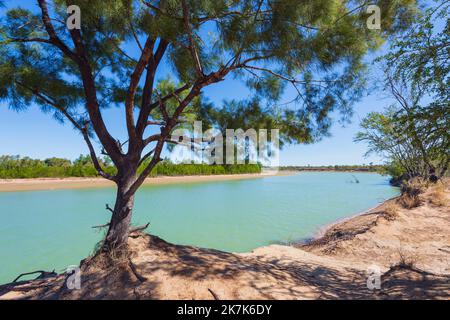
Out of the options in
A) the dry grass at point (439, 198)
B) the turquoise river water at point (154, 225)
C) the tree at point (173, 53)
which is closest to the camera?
the tree at point (173, 53)

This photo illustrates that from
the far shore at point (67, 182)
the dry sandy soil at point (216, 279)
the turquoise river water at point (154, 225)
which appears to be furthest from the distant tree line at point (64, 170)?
the dry sandy soil at point (216, 279)

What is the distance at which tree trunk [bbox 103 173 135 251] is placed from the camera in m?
2.13

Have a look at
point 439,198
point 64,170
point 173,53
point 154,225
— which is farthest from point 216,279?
point 64,170

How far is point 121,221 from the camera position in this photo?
7.23 ft

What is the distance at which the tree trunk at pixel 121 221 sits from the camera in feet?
7.00

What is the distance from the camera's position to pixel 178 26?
174 centimetres

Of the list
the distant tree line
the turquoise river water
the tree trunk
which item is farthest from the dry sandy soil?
the distant tree line

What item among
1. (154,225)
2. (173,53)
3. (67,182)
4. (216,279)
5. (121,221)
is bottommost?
(154,225)

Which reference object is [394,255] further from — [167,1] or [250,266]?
[167,1]

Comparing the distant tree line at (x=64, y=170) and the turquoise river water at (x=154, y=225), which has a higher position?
the distant tree line at (x=64, y=170)

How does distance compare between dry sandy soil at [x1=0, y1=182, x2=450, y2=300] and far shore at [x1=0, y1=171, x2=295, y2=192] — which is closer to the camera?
dry sandy soil at [x1=0, y1=182, x2=450, y2=300]

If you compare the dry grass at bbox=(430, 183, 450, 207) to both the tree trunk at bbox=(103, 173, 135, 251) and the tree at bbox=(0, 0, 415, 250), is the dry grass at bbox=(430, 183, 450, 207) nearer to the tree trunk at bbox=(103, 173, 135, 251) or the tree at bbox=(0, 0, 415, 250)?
the tree at bbox=(0, 0, 415, 250)

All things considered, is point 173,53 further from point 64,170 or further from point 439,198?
point 64,170

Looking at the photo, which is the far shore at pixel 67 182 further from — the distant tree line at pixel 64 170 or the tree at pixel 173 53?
the tree at pixel 173 53
